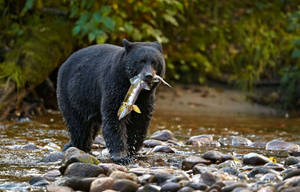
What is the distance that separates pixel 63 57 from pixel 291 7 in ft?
17.6

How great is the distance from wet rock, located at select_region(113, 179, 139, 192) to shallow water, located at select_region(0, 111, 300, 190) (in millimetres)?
714

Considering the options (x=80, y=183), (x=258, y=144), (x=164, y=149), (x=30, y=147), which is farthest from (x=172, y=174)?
(x=258, y=144)

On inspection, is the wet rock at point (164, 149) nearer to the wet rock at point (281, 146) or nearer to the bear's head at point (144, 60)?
the bear's head at point (144, 60)

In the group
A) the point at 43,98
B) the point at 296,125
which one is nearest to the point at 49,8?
the point at 43,98

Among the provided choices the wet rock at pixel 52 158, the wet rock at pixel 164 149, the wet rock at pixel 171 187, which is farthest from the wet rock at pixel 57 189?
the wet rock at pixel 164 149

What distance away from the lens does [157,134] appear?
7402mm

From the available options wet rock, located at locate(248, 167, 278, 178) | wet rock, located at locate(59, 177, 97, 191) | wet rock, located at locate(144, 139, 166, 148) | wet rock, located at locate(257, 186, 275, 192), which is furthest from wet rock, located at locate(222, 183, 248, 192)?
wet rock, located at locate(144, 139, 166, 148)

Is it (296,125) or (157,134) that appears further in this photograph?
(296,125)

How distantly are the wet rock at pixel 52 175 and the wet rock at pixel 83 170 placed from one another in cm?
11

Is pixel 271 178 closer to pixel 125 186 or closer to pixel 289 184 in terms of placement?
pixel 289 184

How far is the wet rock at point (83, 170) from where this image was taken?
4.63m

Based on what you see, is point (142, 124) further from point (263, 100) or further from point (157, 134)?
point (263, 100)

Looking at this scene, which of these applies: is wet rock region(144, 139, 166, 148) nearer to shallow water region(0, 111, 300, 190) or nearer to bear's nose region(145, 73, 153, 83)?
shallow water region(0, 111, 300, 190)

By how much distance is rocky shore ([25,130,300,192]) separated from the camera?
4.20 m
